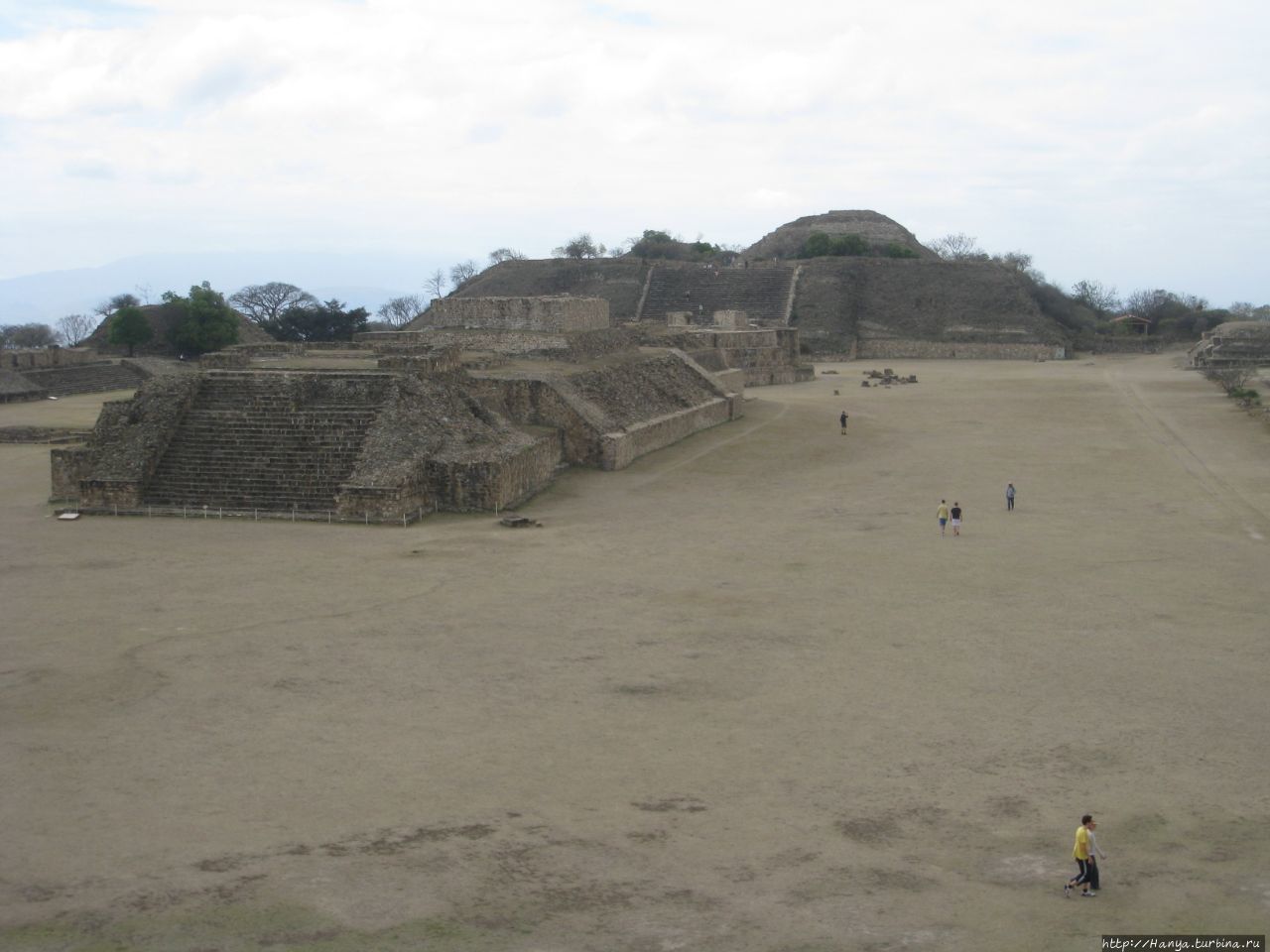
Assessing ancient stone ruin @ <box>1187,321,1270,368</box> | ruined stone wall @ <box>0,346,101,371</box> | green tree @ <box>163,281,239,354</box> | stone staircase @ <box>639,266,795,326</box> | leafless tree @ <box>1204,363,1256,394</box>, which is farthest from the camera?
stone staircase @ <box>639,266,795,326</box>

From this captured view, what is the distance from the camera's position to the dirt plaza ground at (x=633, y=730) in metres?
8.52

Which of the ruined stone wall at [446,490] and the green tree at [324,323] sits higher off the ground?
the green tree at [324,323]

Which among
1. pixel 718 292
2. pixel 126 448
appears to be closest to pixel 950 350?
pixel 718 292

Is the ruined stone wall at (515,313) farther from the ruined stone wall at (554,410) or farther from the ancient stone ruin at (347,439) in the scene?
the ruined stone wall at (554,410)

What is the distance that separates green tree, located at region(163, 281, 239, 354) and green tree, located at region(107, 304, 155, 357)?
1423 mm

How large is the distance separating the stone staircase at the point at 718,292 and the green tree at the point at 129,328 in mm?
25944

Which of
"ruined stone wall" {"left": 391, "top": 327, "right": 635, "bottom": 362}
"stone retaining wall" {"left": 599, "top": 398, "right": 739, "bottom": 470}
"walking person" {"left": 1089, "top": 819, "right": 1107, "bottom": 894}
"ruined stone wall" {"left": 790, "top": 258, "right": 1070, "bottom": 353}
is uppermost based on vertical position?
"ruined stone wall" {"left": 790, "top": 258, "right": 1070, "bottom": 353}

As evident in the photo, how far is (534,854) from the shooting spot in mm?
9266

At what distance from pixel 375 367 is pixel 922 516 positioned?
11667 mm

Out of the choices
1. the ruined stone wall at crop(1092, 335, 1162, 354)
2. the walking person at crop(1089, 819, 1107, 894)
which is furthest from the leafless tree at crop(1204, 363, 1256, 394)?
the walking person at crop(1089, 819, 1107, 894)

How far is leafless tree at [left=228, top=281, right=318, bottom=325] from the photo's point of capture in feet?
235

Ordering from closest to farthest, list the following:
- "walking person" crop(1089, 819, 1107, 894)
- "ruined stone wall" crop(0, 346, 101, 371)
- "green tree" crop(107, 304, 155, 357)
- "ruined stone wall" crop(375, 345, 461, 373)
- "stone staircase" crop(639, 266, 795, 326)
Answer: "walking person" crop(1089, 819, 1107, 894) < "ruined stone wall" crop(375, 345, 461, 373) < "ruined stone wall" crop(0, 346, 101, 371) < "green tree" crop(107, 304, 155, 357) < "stone staircase" crop(639, 266, 795, 326)

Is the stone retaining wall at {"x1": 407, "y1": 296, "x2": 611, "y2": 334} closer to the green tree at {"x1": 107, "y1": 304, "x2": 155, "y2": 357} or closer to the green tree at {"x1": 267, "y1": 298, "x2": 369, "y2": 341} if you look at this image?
the green tree at {"x1": 267, "y1": 298, "x2": 369, "y2": 341}

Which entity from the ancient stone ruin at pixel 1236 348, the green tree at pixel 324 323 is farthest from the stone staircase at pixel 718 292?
the ancient stone ruin at pixel 1236 348
